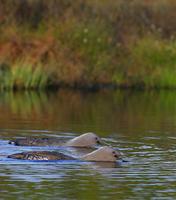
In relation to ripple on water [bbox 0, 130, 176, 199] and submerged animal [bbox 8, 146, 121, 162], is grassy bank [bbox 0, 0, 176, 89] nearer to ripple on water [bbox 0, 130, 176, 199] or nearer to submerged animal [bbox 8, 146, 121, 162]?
ripple on water [bbox 0, 130, 176, 199]

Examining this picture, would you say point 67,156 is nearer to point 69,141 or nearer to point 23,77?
point 69,141

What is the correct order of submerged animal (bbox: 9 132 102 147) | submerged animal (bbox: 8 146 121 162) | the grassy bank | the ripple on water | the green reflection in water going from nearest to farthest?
the ripple on water
submerged animal (bbox: 8 146 121 162)
submerged animal (bbox: 9 132 102 147)
the green reflection in water
the grassy bank

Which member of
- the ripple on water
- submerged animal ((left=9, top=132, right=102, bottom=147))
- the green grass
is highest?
the green grass

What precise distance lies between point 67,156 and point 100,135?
429 centimetres

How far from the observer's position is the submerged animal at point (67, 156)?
55.5ft

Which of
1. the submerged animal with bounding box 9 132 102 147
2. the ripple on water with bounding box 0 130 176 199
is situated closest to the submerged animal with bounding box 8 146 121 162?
the ripple on water with bounding box 0 130 176 199

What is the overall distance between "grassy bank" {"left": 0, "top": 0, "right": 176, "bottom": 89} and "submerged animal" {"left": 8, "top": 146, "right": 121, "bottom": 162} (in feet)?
57.1

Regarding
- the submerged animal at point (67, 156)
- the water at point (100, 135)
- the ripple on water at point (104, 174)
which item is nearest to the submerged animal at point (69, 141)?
the water at point (100, 135)

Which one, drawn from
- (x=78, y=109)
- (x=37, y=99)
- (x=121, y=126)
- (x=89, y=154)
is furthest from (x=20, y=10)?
(x=89, y=154)

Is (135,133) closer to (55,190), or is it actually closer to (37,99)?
(55,190)

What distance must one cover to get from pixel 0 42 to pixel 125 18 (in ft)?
18.8

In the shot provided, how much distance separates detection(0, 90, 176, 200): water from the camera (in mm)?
14391

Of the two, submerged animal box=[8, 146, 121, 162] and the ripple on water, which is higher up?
submerged animal box=[8, 146, 121, 162]

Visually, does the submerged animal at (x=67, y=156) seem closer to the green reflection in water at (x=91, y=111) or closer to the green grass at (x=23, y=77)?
the green reflection in water at (x=91, y=111)
